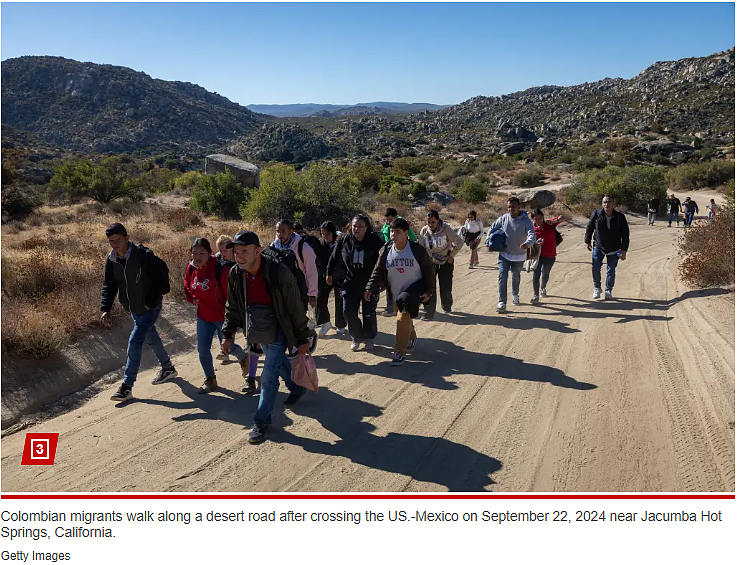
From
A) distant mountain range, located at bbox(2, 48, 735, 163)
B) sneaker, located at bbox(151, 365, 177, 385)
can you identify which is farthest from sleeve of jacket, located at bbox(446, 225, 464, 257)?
distant mountain range, located at bbox(2, 48, 735, 163)

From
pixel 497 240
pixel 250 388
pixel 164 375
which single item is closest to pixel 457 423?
pixel 250 388

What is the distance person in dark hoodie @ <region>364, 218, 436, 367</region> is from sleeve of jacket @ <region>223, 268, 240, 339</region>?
2060 millimetres

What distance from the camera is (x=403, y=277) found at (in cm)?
639

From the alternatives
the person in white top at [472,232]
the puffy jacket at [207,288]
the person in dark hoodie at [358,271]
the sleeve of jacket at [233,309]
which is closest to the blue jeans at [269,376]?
the sleeve of jacket at [233,309]

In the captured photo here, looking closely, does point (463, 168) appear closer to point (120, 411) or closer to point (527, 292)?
point (527, 292)

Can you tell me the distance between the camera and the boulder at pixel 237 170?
85.0 ft

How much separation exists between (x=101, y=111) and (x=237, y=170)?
225 feet

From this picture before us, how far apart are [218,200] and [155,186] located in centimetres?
1509

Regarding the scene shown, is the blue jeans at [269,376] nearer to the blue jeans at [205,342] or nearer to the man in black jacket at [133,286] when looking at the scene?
the blue jeans at [205,342]

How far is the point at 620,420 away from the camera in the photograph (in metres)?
4.85

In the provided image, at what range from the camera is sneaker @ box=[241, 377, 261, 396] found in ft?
19.1

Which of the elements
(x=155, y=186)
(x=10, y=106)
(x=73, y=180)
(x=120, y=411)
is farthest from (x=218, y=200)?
(x=10, y=106)

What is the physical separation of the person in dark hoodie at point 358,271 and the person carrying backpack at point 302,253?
593mm

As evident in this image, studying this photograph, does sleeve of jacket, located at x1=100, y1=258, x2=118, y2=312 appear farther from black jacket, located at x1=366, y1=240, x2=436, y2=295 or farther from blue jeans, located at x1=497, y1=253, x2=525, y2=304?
blue jeans, located at x1=497, y1=253, x2=525, y2=304
